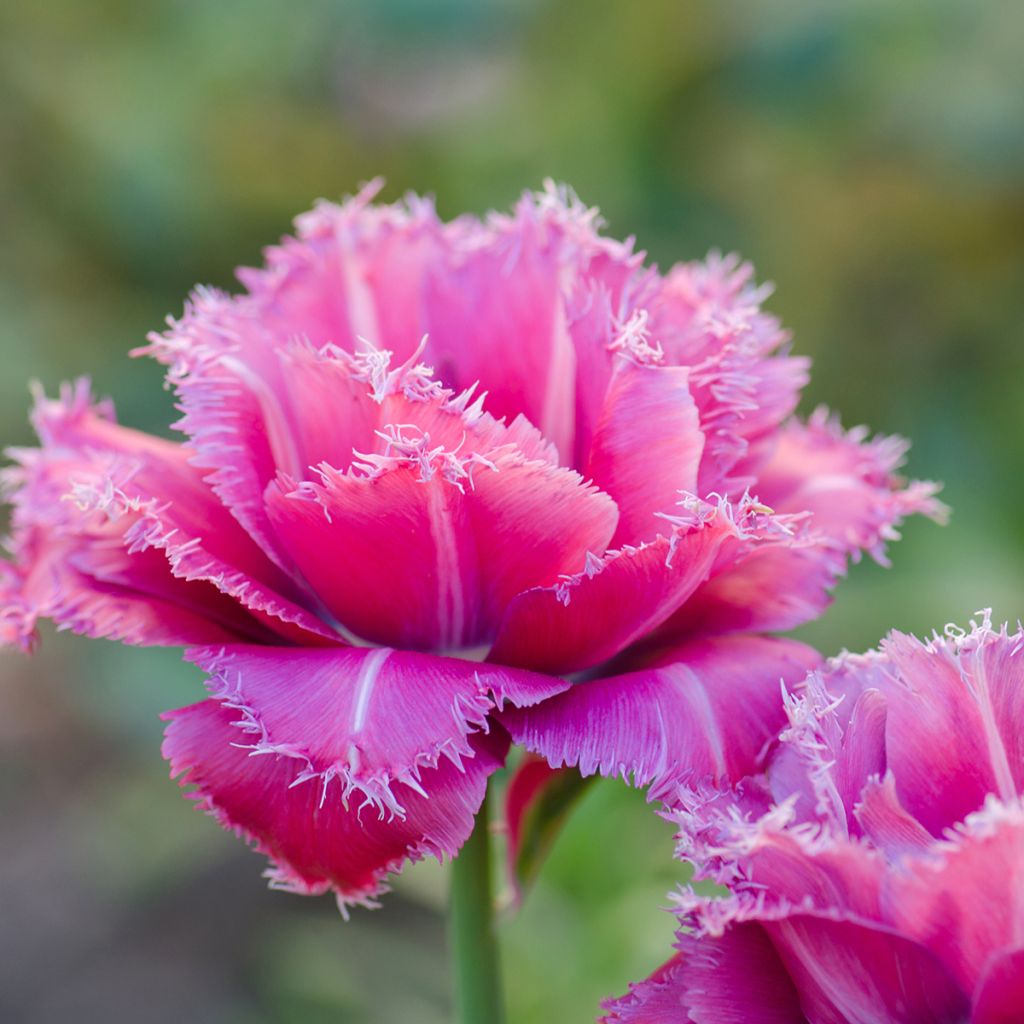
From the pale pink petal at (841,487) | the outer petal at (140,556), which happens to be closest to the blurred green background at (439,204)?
the pale pink petal at (841,487)

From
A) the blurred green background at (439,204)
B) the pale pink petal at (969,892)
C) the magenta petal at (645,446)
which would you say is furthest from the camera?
the blurred green background at (439,204)

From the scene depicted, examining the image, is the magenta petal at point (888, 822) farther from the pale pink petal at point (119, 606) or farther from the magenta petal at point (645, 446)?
the pale pink petal at point (119, 606)

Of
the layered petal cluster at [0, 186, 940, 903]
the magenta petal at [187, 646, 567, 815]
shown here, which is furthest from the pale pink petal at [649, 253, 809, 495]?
the magenta petal at [187, 646, 567, 815]

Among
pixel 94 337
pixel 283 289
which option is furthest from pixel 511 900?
pixel 94 337

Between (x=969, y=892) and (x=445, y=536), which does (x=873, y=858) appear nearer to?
(x=969, y=892)

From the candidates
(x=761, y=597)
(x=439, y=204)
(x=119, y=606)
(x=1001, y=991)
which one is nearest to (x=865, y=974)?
(x=1001, y=991)

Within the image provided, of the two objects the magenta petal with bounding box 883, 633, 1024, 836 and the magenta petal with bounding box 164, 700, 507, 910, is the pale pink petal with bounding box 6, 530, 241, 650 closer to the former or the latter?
the magenta petal with bounding box 164, 700, 507, 910
